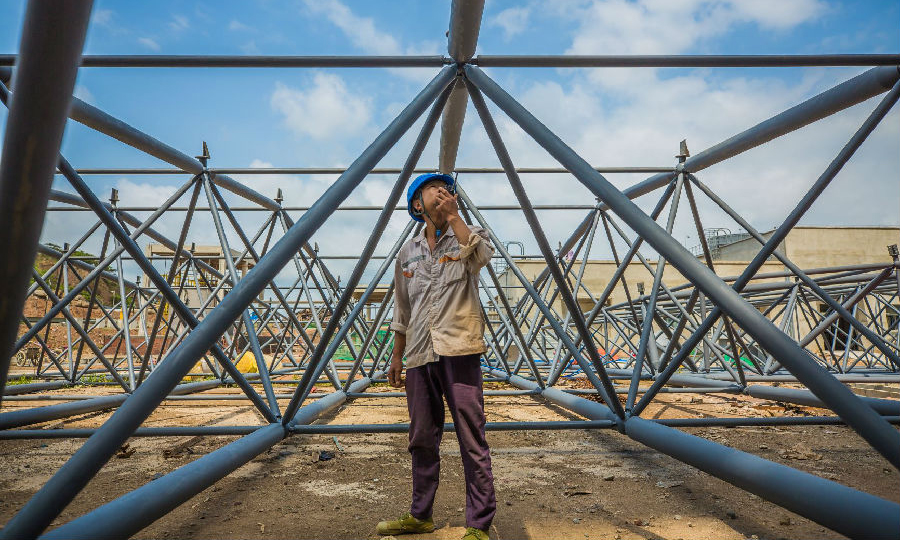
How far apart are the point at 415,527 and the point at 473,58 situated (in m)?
2.47

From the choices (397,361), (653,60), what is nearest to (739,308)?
(397,361)

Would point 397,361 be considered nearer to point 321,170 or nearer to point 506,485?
point 506,485

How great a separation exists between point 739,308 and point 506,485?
5.92 feet

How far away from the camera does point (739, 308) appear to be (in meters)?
1.96

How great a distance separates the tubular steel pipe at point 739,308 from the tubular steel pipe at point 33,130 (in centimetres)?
197

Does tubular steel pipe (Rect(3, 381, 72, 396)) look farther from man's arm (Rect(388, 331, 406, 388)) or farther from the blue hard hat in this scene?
the blue hard hat

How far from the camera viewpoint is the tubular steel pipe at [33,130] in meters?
1.20

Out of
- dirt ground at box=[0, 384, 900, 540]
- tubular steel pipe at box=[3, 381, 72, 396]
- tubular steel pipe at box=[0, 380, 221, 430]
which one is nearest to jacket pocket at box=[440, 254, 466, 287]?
dirt ground at box=[0, 384, 900, 540]

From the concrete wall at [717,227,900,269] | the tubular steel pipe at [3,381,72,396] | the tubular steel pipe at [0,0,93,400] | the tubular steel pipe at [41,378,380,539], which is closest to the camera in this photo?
the tubular steel pipe at [0,0,93,400]

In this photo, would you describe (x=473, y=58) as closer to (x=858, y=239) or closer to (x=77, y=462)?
(x=77, y=462)

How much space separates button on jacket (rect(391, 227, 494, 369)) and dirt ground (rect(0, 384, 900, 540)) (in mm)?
876

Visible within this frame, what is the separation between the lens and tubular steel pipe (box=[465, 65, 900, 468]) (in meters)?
1.75

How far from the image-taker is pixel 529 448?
13.5 feet

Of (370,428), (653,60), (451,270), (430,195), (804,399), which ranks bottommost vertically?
(804,399)
